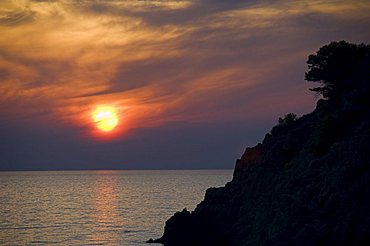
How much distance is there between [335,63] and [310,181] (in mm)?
26963

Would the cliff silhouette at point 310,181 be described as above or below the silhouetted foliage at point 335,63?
below

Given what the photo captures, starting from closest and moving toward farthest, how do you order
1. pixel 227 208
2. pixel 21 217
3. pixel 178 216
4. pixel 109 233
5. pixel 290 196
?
pixel 290 196 < pixel 227 208 < pixel 178 216 < pixel 109 233 < pixel 21 217

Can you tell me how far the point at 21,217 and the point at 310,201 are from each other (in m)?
105

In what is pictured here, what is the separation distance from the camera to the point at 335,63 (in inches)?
2926

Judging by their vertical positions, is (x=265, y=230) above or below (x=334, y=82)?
below

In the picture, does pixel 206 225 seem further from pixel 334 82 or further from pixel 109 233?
pixel 109 233

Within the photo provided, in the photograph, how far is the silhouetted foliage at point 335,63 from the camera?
7438 cm

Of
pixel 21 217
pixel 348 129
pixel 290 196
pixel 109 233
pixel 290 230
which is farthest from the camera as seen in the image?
pixel 21 217

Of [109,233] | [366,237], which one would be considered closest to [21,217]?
[109,233]

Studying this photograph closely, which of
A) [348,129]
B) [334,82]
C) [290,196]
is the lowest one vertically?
[290,196]

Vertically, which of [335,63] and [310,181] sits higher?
[335,63]

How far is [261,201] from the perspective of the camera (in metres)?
65.9

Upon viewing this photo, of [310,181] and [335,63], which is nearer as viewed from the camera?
[310,181]

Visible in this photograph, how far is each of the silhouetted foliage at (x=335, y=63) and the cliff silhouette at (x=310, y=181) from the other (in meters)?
0.14
